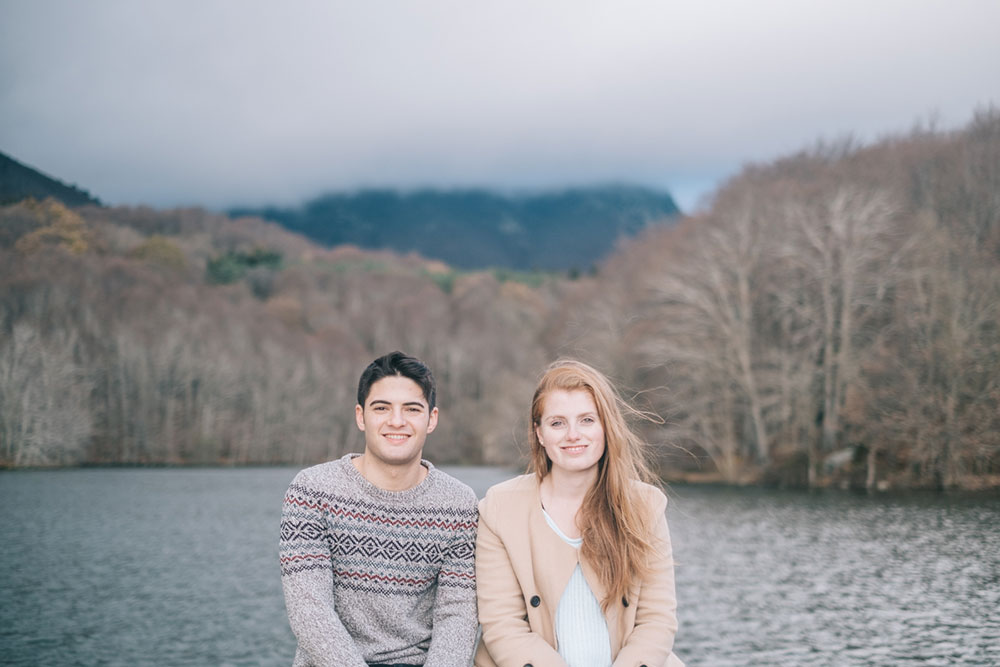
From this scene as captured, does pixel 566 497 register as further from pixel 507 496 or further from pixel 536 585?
pixel 536 585

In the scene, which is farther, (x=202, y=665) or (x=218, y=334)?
(x=218, y=334)

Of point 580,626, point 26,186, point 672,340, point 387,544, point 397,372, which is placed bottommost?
point 580,626

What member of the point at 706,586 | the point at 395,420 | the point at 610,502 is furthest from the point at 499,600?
the point at 706,586

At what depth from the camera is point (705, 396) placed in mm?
45656

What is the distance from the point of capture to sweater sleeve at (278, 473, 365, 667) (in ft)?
13.5

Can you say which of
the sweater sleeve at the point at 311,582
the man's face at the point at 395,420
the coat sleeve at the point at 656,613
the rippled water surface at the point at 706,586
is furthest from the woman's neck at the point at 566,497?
the rippled water surface at the point at 706,586

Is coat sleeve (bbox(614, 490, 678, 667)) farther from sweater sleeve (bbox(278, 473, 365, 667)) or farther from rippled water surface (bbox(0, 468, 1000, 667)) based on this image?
rippled water surface (bbox(0, 468, 1000, 667))

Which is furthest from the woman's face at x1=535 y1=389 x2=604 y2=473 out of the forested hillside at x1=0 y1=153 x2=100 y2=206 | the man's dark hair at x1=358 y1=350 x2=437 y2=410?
the forested hillside at x1=0 y1=153 x2=100 y2=206

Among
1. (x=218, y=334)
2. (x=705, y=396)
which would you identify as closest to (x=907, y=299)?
(x=705, y=396)

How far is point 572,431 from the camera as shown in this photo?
4.47 m

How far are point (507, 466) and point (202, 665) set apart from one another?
62.0 m

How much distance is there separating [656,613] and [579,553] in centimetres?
51

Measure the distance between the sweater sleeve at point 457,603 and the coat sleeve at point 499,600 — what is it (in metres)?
0.05

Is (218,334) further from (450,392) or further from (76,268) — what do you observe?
(450,392)
